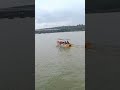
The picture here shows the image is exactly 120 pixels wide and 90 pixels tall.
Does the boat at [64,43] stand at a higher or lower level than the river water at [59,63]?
higher

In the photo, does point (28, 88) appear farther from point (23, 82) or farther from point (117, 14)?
point (117, 14)

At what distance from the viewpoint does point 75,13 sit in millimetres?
2676

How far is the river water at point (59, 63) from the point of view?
267 centimetres

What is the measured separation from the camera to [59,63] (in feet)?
9.07

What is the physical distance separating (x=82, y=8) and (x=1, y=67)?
1.33 meters

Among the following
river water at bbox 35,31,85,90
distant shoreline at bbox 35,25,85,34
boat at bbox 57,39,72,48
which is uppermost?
distant shoreline at bbox 35,25,85,34

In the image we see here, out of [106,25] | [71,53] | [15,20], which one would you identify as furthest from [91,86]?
[15,20]

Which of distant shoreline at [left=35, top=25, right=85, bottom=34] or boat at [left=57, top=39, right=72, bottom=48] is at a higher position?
distant shoreline at [left=35, top=25, right=85, bottom=34]

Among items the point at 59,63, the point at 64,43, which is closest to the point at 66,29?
the point at 64,43

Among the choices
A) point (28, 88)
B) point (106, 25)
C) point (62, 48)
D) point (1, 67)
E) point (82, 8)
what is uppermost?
point (82, 8)

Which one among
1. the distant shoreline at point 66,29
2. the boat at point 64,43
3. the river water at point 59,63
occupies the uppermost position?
the distant shoreline at point 66,29

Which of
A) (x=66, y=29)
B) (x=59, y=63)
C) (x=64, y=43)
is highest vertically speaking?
(x=66, y=29)

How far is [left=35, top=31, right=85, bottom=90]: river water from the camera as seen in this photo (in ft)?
8.76

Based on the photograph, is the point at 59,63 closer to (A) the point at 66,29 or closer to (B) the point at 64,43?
(B) the point at 64,43
